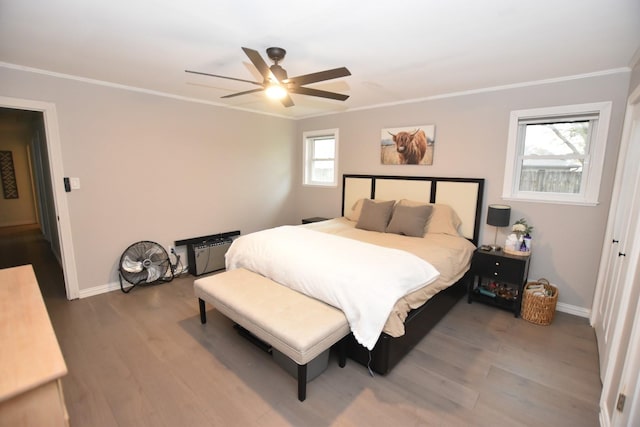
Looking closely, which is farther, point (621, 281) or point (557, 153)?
point (557, 153)

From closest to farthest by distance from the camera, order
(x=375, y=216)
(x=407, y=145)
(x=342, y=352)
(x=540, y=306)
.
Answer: (x=342, y=352) < (x=540, y=306) < (x=375, y=216) < (x=407, y=145)

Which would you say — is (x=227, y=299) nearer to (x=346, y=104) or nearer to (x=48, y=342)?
(x=48, y=342)

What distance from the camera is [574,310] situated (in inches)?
118

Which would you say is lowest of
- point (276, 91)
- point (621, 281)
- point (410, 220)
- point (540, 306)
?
point (540, 306)

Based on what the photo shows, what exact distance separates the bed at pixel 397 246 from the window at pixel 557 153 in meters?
0.46

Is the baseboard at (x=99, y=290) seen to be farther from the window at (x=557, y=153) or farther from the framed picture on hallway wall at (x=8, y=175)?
the framed picture on hallway wall at (x=8, y=175)

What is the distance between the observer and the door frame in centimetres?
281

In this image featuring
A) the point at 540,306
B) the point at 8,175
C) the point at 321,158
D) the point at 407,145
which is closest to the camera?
the point at 540,306

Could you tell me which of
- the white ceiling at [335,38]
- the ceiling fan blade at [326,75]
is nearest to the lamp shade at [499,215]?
the white ceiling at [335,38]

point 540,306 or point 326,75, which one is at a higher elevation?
point 326,75

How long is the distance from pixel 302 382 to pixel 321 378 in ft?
1.02

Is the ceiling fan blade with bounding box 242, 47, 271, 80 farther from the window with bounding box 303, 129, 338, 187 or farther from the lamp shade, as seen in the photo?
the window with bounding box 303, 129, 338, 187

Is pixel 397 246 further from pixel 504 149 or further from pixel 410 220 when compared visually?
pixel 504 149

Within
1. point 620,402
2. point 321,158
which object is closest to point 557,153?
point 620,402
